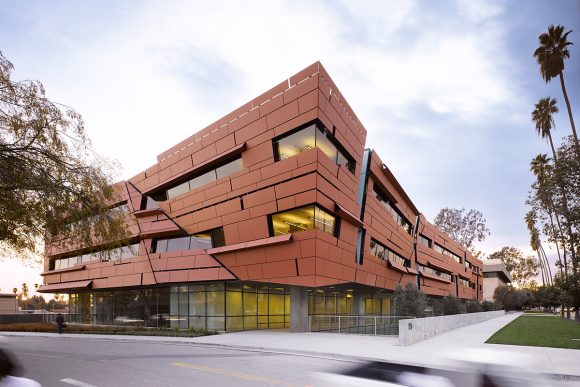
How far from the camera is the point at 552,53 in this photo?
36.9 meters

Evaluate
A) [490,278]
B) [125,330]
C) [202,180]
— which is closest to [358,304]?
[202,180]

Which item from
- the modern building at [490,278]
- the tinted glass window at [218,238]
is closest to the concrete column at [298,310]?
the tinted glass window at [218,238]

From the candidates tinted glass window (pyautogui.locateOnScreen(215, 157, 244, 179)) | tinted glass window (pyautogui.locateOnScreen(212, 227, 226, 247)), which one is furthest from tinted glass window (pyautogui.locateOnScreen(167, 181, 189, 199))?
tinted glass window (pyautogui.locateOnScreen(212, 227, 226, 247))

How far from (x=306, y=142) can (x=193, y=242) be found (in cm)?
1244

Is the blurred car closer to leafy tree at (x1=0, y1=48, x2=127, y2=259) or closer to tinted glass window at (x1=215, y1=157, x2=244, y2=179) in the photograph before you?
leafy tree at (x1=0, y1=48, x2=127, y2=259)

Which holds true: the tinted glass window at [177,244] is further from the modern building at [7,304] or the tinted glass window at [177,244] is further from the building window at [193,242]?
the modern building at [7,304]

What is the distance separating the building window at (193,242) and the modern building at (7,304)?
38405 mm

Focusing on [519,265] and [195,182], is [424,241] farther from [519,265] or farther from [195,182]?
[519,265]

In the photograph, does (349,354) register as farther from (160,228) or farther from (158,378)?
(160,228)

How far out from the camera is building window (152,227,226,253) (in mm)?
31038

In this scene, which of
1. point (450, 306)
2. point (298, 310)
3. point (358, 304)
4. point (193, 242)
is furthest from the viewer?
point (450, 306)

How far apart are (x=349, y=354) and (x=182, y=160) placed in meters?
21.5

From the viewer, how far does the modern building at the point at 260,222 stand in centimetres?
2612

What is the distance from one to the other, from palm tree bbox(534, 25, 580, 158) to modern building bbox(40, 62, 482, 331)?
16.0m
